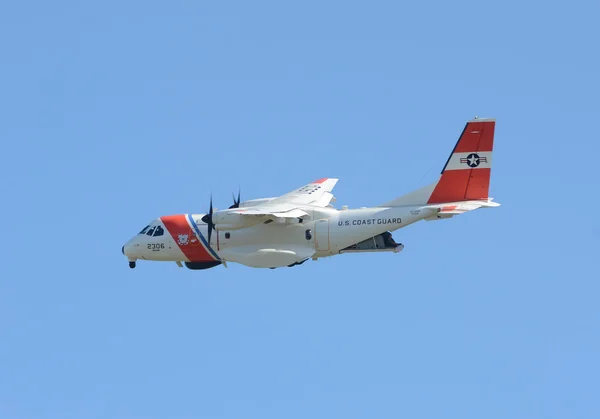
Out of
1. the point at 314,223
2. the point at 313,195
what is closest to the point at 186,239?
the point at 314,223

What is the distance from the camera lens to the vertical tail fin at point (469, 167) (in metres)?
57.8

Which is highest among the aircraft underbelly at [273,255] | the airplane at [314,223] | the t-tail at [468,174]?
the t-tail at [468,174]

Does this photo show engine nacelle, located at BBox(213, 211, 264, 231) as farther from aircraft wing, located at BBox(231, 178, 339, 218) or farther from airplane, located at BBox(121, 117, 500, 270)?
aircraft wing, located at BBox(231, 178, 339, 218)

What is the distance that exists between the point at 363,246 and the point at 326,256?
161cm

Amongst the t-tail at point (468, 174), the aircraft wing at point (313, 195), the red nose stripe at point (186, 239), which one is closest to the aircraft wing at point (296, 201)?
the aircraft wing at point (313, 195)

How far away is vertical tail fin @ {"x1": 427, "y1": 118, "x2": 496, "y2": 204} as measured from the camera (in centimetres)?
5781

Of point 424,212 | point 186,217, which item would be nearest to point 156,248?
point 186,217

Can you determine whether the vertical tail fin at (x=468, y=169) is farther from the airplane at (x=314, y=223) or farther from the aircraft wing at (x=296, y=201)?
the aircraft wing at (x=296, y=201)

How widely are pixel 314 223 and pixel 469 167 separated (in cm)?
643

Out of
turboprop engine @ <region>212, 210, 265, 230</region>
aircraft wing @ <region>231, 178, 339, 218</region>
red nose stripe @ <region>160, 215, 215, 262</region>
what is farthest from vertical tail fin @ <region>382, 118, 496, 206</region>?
red nose stripe @ <region>160, 215, 215, 262</region>

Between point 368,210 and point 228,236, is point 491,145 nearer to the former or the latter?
point 368,210

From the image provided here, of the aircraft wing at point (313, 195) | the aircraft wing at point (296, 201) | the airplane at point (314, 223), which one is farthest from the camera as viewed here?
the aircraft wing at point (313, 195)

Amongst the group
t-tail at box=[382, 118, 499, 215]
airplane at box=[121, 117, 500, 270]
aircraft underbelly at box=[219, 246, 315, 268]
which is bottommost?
aircraft underbelly at box=[219, 246, 315, 268]

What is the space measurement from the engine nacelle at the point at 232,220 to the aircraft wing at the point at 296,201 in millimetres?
337
